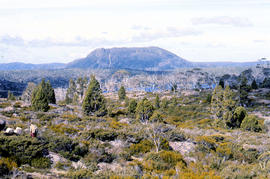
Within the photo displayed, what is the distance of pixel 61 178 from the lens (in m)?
7.88

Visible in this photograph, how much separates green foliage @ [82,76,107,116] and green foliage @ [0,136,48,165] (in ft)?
68.9

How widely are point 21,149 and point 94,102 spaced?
21.6 m

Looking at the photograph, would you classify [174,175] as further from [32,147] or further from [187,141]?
[187,141]

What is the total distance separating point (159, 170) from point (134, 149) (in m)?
3.78

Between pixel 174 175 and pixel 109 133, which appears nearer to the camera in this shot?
pixel 174 175

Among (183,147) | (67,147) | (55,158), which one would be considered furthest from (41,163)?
(183,147)

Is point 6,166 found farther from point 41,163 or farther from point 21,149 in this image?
point 21,149

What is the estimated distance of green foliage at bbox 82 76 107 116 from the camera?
30984 millimetres

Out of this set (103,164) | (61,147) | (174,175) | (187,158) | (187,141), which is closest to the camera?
(174,175)

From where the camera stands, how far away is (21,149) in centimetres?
938

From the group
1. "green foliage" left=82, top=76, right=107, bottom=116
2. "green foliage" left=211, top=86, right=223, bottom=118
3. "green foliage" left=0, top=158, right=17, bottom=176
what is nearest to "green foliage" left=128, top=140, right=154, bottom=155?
"green foliage" left=0, top=158, right=17, bottom=176

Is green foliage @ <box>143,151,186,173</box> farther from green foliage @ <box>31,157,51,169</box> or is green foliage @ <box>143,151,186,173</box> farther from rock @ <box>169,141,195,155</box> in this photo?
green foliage @ <box>31,157,51,169</box>

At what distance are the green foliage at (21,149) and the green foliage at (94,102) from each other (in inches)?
827

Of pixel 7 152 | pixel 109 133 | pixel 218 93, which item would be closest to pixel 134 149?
pixel 109 133
